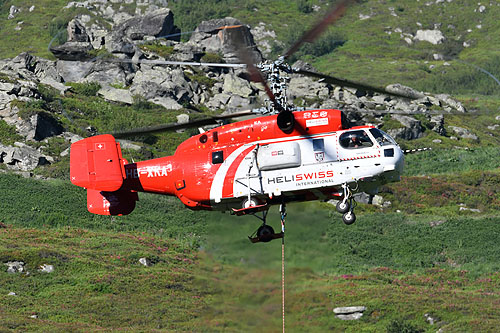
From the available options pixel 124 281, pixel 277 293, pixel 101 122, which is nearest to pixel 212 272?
pixel 277 293

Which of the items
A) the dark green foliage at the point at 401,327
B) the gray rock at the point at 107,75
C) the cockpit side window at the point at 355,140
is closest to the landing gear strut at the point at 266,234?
the cockpit side window at the point at 355,140

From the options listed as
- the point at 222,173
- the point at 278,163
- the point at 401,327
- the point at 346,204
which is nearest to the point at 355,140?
the point at 346,204

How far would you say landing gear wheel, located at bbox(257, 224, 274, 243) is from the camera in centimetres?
2795

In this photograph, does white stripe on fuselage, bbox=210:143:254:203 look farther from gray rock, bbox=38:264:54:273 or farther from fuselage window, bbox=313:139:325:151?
gray rock, bbox=38:264:54:273

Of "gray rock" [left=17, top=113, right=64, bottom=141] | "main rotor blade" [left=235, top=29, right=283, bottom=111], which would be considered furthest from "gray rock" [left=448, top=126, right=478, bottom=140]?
"main rotor blade" [left=235, top=29, right=283, bottom=111]

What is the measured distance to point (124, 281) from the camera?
1730 inches

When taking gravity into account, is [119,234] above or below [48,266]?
below

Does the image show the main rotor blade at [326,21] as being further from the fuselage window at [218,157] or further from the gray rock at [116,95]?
the gray rock at [116,95]

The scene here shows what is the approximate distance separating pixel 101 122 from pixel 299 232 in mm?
52730

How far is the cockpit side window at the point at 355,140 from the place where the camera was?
26875 millimetres

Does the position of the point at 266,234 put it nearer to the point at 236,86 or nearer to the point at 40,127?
the point at 40,127

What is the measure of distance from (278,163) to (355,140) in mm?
2848

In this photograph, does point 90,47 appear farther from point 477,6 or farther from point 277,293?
point 477,6

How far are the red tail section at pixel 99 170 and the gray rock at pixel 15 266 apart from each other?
17274 millimetres
